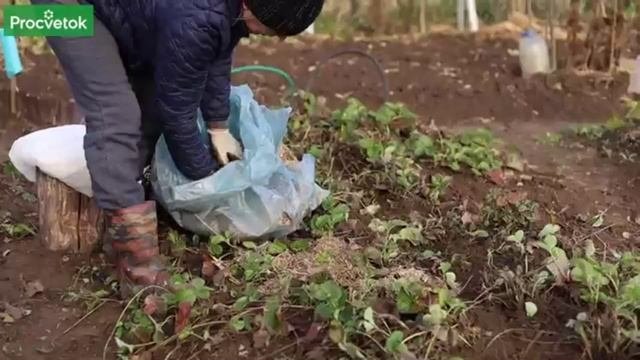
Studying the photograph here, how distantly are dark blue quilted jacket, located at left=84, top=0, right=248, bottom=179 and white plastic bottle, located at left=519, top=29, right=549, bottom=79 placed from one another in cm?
394

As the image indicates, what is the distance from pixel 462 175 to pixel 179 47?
1.65 metres

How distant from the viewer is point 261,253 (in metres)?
2.94

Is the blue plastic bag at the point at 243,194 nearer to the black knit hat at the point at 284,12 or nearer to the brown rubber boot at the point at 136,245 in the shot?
the brown rubber boot at the point at 136,245

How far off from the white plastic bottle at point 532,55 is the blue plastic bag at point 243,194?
12.2 feet

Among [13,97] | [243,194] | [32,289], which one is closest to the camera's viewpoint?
[32,289]

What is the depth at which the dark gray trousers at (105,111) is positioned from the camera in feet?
9.11

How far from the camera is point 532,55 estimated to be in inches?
259

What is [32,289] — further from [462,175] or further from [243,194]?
[462,175]

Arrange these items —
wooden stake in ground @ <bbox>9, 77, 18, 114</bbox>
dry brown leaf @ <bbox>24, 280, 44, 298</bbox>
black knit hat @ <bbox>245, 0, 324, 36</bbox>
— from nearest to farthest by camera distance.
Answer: black knit hat @ <bbox>245, 0, 324, 36</bbox>, dry brown leaf @ <bbox>24, 280, 44, 298</bbox>, wooden stake in ground @ <bbox>9, 77, 18, 114</bbox>

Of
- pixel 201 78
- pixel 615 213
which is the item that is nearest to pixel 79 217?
pixel 201 78

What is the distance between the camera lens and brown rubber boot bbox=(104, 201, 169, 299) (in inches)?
111

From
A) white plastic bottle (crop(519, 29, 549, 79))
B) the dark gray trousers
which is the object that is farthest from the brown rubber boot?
white plastic bottle (crop(519, 29, 549, 79))

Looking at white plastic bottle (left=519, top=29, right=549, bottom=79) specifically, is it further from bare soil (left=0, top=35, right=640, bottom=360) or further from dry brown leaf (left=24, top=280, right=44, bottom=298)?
dry brown leaf (left=24, top=280, right=44, bottom=298)

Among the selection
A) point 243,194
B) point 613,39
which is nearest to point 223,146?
point 243,194
